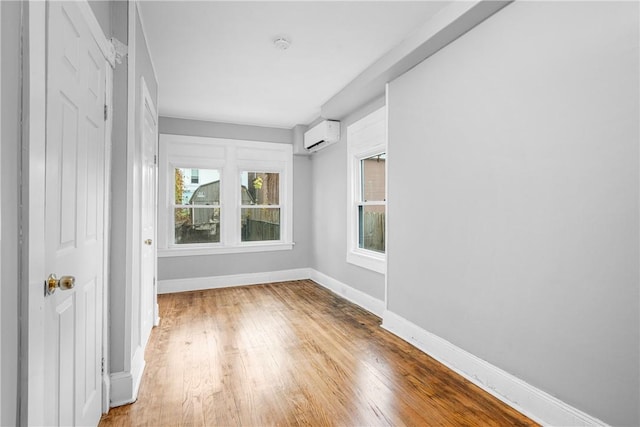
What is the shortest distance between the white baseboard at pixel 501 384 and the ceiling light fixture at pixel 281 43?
8.64 feet

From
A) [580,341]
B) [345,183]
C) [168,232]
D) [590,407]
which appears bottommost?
[590,407]

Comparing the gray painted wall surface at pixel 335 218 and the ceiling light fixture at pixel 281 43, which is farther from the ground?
the ceiling light fixture at pixel 281 43

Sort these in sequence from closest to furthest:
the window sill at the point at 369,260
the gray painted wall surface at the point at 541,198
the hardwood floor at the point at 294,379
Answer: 1. the gray painted wall surface at the point at 541,198
2. the hardwood floor at the point at 294,379
3. the window sill at the point at 369,260

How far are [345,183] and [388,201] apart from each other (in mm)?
1192

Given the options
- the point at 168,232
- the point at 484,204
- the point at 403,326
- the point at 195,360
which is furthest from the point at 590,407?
the point at 168,232

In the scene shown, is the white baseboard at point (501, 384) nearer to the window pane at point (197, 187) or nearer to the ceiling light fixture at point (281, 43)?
the ceiling light fixture at point (281, 43)

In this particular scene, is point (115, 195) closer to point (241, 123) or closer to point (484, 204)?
point (484, 204)

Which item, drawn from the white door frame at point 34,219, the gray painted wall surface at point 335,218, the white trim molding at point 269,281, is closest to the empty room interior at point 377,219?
the white door frame at point 34,219

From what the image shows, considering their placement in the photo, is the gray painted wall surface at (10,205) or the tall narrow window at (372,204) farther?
the tall narrow window at (372,204)

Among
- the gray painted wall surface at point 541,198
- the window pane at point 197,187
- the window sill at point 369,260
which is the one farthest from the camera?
the window pane at point 197,187

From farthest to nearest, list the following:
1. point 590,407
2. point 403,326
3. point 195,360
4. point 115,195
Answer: point 403,326 → point 195,360 → point 115,195 → point 590,407

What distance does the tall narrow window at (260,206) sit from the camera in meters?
5.23

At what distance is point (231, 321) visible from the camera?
3467mm

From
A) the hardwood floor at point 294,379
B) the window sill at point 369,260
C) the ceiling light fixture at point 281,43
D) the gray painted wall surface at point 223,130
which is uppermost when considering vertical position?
Result: the ceiling light fixture at point 281,43
